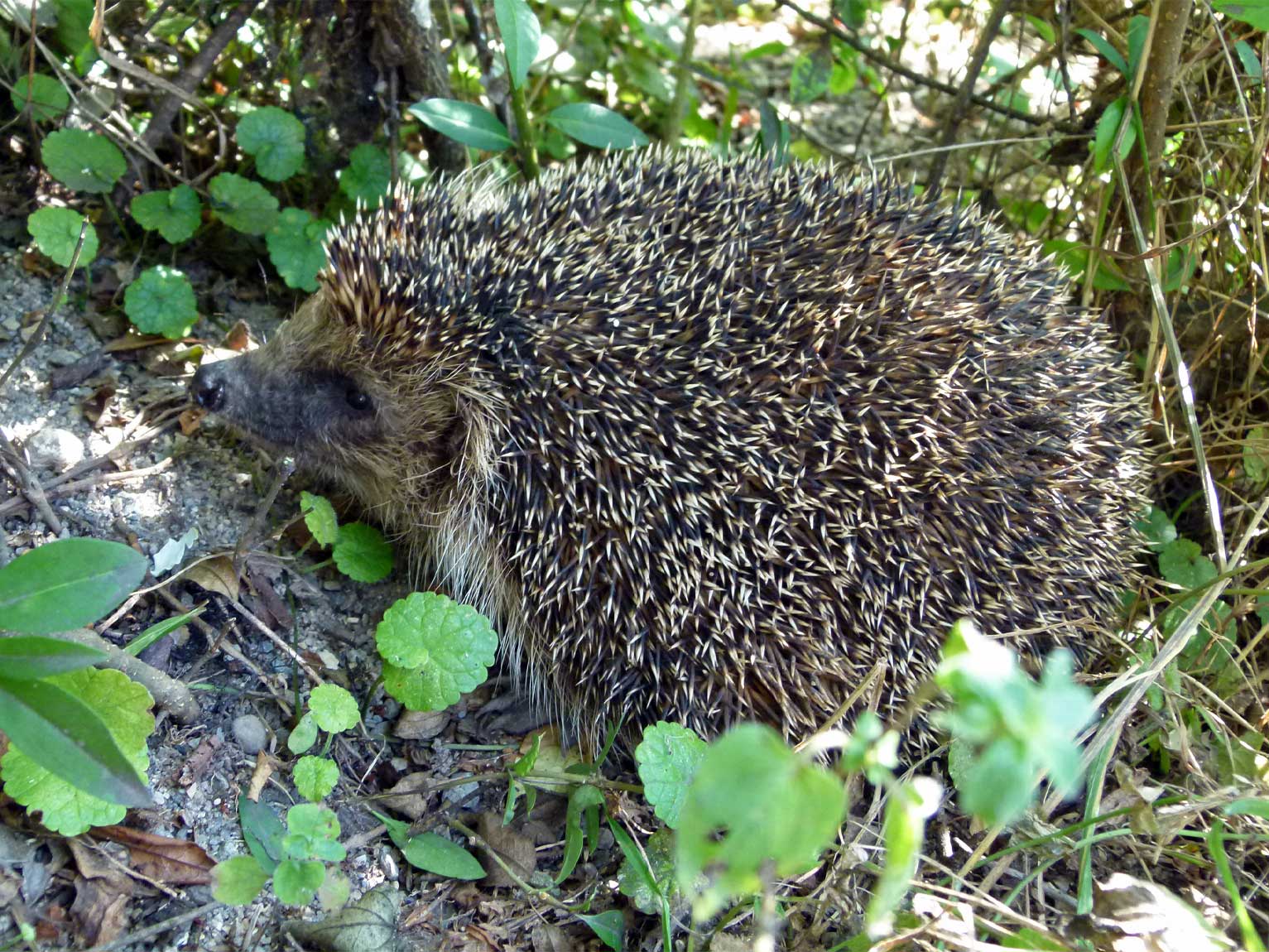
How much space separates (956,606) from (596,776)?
4.03 feet

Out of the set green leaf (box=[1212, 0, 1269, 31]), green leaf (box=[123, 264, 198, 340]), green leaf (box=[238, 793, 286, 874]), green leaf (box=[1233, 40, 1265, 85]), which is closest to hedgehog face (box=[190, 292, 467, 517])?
green leaf (box=[123, 264, 198, 340])

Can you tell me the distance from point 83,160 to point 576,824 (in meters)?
3.04

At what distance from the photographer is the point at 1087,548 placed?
3391 millimetres

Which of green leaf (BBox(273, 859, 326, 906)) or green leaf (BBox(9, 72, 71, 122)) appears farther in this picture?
green leaf (BBox(9, 72, 71, 122))

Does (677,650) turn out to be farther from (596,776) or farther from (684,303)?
(684,303)

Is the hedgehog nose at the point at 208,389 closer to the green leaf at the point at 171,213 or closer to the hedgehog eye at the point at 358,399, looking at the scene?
the hedgehog eye at the point at 358,399

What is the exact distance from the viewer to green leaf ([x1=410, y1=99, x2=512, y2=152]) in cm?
402

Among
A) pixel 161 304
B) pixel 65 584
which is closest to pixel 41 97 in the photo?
pixel 161 304

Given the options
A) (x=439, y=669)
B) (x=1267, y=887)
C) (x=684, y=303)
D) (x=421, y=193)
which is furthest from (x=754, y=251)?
(x=1267, y=887)

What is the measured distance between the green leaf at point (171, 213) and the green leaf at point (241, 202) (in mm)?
88

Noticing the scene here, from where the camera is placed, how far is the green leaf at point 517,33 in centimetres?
368

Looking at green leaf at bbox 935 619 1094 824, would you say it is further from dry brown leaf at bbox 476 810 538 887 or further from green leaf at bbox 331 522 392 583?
green leaf at bbox 331 522 392 583

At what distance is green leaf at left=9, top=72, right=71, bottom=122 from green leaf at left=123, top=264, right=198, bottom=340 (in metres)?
0.68

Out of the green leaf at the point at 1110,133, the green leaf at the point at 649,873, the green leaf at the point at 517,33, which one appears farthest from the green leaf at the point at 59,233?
the green leaf at the point at 1110,133
